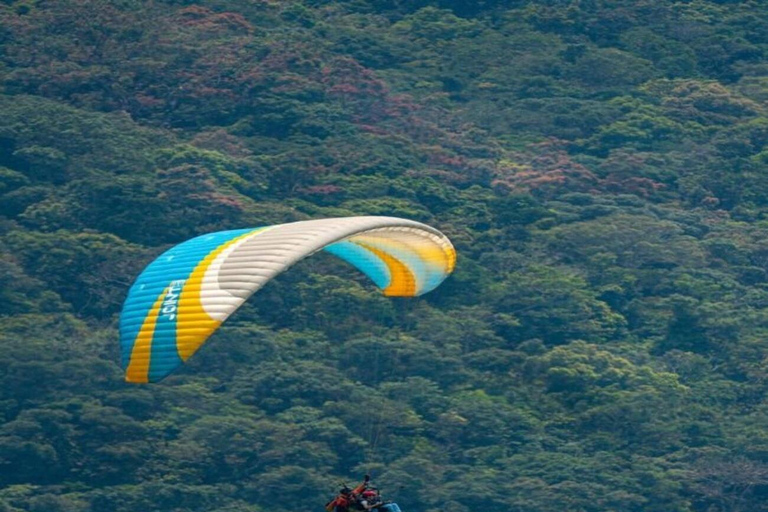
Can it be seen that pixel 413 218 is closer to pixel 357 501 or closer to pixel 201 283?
pixel 201 283

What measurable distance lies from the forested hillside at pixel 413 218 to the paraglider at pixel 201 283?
32.2 feet

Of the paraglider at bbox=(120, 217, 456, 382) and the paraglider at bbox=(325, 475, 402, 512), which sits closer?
the paraglider at bbox=(325, 475, 402, 512)

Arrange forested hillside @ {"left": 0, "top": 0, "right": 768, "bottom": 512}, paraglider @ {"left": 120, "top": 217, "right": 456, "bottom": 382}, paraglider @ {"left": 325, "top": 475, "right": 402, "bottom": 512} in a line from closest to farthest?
paraglider @ {"left": 325, "top": 475, "right": 402, "bottom": 512} < paraglider @ {"left": 120, "top": 217, "right": 456, "bottom": 382} < forested hillside @ {"left": 0, "top": 0, "right": 768, "bottom": 512}

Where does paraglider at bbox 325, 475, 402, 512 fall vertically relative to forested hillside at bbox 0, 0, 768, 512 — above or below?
below

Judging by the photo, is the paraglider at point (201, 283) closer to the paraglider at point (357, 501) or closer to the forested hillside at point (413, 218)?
the paraglider at point (357, 501)

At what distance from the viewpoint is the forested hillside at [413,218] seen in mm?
55344

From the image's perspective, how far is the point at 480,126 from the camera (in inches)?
3150

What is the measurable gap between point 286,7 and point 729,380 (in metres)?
31.1

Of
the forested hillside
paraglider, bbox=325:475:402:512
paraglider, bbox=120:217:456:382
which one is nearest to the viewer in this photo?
paraglider, bbox=325:475:402:512

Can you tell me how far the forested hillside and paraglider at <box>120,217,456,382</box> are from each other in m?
9.80

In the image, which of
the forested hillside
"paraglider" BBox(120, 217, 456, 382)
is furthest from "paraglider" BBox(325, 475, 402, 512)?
the forested hillside

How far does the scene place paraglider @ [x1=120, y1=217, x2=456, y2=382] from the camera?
95.6 ft

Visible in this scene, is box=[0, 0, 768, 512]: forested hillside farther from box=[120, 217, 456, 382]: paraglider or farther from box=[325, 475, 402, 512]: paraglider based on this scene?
box=[325, 475, 402, 512]: paraglider

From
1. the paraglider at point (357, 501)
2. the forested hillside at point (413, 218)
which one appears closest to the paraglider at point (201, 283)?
the paraglider at point (357, 501)
